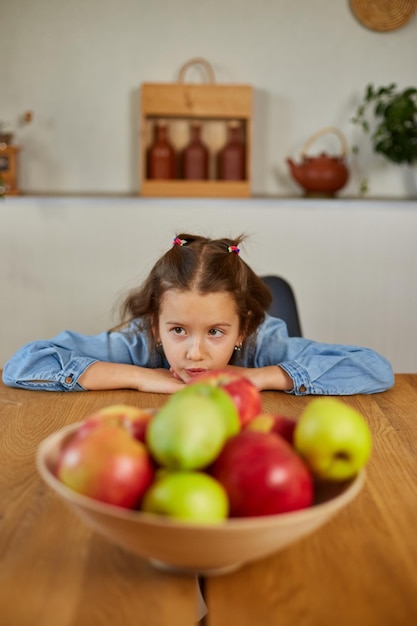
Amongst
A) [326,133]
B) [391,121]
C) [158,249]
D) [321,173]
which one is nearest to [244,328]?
[158,249]

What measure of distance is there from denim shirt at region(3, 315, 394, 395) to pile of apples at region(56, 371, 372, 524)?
0.77m

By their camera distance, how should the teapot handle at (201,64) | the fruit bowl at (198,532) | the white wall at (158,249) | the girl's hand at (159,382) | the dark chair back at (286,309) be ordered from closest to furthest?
the fruit bowl at (198,532), the girl's hand at (159,382), the dark chair back at (286,309), the white wall at (158,249), the teapot handle at (201,64)

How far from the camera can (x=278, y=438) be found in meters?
0.86

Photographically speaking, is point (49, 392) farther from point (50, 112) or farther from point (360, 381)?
point (50, 112)

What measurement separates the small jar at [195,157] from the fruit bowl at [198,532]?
280cm

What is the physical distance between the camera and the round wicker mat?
140 inches

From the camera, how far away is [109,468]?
81 centimetres

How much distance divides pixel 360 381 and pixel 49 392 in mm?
619

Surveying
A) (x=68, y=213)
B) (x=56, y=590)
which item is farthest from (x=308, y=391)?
(x=68, y=213)

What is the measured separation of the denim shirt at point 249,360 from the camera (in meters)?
1.64

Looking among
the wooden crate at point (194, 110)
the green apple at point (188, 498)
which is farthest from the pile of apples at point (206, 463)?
the wooden crate at point (194, 110)

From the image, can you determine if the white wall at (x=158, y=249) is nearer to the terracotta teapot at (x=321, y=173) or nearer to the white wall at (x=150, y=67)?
the terracotta teapot at (x=321, y=173)

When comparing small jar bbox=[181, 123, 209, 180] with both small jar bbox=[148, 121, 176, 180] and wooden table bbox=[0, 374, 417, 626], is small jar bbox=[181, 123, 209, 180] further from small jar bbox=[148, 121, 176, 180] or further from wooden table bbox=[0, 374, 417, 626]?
wooden table bbox=[0, 374, 417, 626]

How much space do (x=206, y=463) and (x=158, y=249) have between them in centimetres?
260
